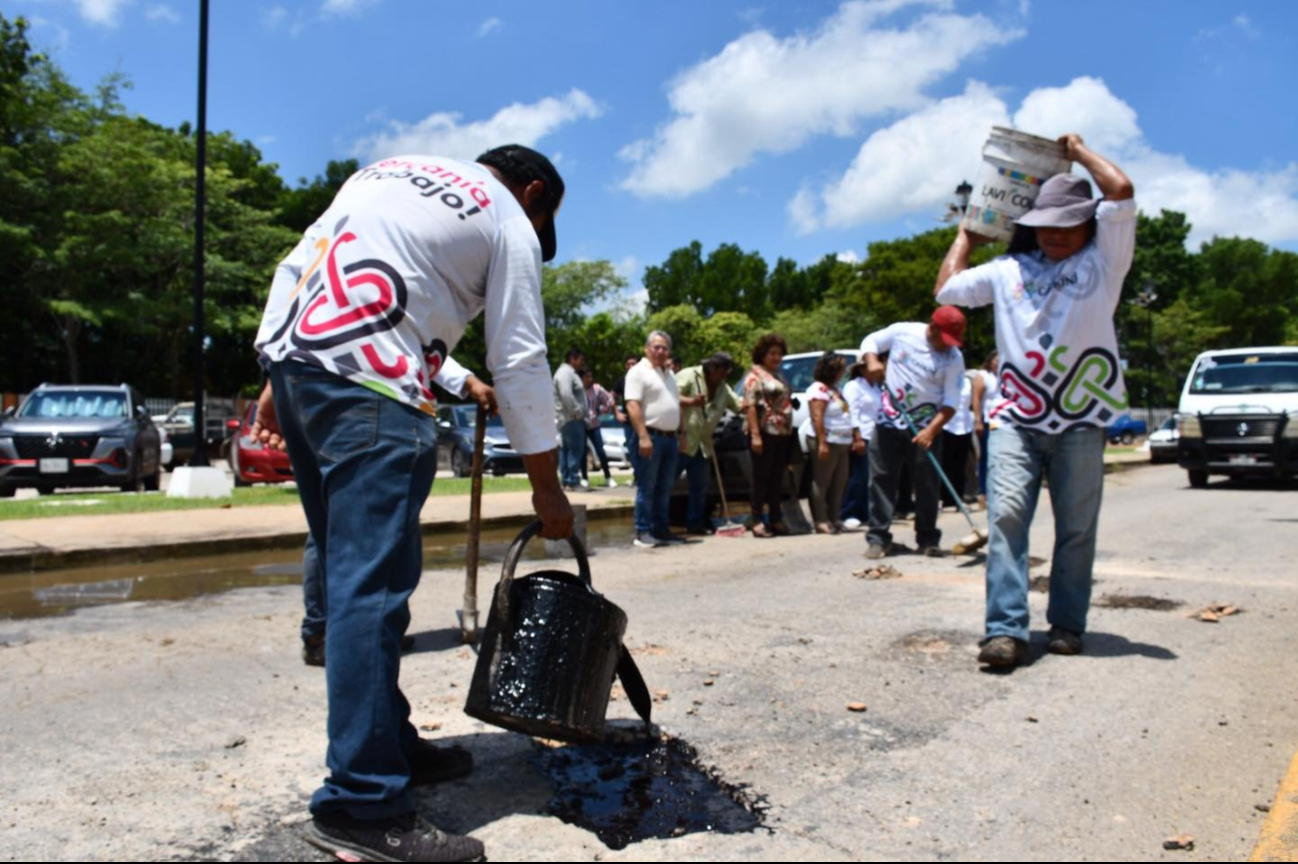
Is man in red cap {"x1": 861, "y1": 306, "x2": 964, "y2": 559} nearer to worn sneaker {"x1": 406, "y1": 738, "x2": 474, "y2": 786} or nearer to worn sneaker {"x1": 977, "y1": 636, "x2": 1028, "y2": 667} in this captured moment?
worn sneaker {"x1": 977, "y1": 636, "x2": 1028, "y2": 667}

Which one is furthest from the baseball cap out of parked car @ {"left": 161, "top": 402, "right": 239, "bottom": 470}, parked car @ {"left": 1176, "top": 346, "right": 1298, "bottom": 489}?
parked car @ {"left": 161, "top": 402, "right": 239, "bottom": 470}

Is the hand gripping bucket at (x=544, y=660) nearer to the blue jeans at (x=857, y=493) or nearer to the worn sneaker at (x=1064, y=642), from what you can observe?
the worn sneaker at (x=1064, y=642)

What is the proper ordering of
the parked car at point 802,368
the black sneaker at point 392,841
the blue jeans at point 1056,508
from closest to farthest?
1. the black sneaker at point 392,841
2. the blue jeans at point 1056,508
3. the parked car at point 802,368

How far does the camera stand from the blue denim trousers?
2576 mm

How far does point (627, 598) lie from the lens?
6473 mm

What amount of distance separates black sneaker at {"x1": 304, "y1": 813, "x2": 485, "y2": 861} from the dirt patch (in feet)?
14.8

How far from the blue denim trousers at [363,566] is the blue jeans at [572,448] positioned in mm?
12158

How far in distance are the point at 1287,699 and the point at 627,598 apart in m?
3.46

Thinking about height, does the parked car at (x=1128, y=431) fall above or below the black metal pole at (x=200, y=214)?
below

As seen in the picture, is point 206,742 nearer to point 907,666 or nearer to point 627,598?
point 907,666

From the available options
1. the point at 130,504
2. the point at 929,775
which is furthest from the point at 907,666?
the point at 130,504

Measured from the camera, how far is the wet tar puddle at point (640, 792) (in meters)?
2.85

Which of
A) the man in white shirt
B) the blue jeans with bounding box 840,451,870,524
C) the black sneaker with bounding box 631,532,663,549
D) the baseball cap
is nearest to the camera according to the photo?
the baseball cap

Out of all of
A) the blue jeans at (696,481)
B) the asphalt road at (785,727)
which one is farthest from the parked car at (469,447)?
the asphalt road at (785,727)
